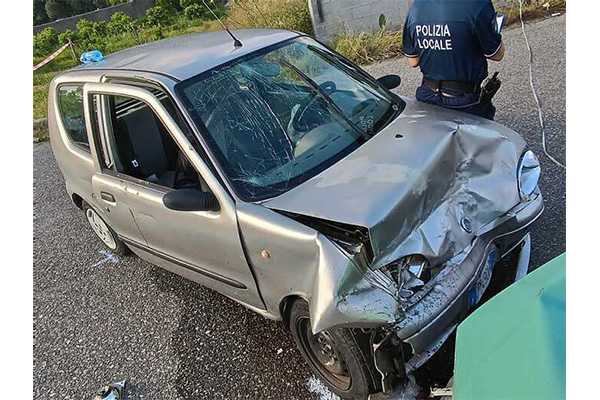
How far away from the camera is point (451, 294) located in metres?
2.35

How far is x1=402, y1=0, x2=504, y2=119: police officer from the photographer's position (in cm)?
326

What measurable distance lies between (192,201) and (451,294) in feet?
4.50

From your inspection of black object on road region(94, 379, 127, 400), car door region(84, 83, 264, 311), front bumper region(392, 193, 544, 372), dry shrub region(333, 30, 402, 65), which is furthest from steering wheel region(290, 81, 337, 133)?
dry shrub region(333, 30, 402, 65)

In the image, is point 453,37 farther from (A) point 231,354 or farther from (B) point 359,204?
(A) point 231,354

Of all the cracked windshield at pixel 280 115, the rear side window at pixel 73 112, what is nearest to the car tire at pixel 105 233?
the rear side window at pixel 73 112

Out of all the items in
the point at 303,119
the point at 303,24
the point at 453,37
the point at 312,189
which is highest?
the point at 453,37

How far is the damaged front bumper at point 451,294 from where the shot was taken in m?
2.23

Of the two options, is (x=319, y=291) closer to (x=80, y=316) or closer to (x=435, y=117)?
(x=435, y=117)

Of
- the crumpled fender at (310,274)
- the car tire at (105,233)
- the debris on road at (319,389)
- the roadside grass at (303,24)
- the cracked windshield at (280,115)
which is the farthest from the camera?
the roadside grass at (303,24)

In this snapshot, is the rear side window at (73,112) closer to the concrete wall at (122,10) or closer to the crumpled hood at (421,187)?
the crumpled hood at (421,187)

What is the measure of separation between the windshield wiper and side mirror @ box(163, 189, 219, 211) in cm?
94

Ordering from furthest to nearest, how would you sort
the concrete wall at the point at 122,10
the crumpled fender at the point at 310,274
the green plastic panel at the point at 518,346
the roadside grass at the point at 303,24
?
the concrete wall at the point at 122,10 < the roadside grass at the point at 303,24 < the crumpled fender at the point at 310,274 < the green plastic panel at the point at 518,346

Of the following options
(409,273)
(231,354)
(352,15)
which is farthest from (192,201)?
(352,15)

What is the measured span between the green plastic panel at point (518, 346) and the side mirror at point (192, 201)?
4.70ft
